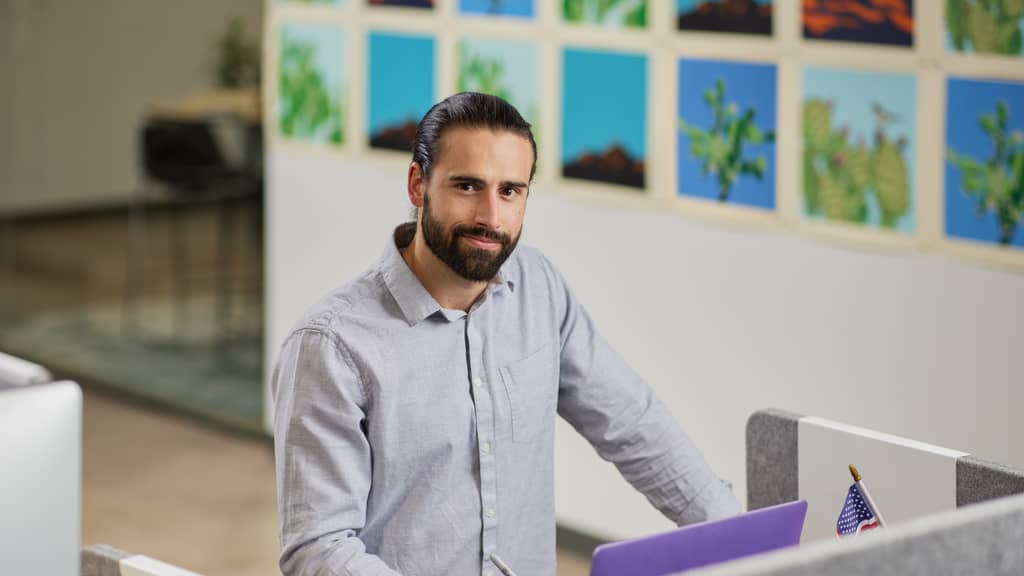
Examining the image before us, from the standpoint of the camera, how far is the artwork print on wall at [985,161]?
294 cm

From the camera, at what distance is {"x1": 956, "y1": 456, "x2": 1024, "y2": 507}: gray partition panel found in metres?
1.87

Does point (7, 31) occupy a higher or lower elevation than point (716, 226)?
higher

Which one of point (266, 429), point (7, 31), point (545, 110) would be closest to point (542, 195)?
point (545, 110)

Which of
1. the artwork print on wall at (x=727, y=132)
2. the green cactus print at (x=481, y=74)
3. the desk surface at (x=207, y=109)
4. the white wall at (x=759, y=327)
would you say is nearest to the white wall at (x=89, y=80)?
the desk surface at (x=207, y=109)

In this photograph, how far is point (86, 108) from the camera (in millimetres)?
8422

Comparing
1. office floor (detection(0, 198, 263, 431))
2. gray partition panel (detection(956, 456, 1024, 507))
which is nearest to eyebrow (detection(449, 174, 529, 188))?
gray partition panel (detection(956, 456, 1024, 507))

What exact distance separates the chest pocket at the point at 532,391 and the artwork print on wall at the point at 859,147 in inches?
53.2

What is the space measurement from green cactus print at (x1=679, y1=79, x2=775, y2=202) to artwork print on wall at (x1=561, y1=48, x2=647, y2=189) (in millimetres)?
155

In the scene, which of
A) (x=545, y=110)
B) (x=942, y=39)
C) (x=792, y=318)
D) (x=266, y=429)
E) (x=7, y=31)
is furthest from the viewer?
(x=7, y=31)

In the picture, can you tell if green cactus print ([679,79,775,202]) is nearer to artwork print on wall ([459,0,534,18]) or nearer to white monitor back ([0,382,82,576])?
artwork print on wall ([459,0,534,18])

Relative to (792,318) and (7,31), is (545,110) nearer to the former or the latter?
(792,318)

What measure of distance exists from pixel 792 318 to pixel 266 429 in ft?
6.92

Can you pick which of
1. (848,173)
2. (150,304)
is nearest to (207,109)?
(150,304)

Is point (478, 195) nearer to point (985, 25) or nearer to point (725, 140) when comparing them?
point (985, 25)
